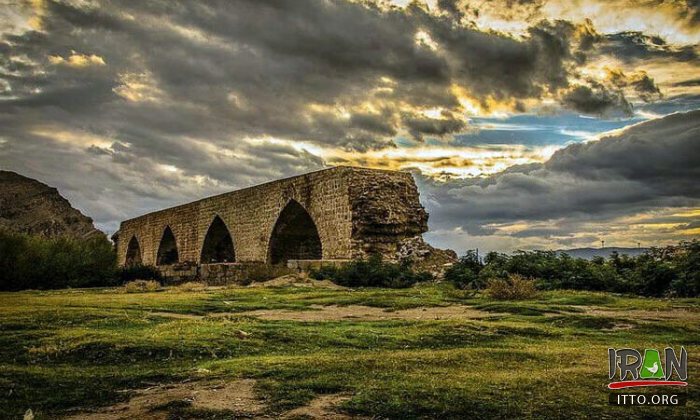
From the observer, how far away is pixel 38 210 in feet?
156

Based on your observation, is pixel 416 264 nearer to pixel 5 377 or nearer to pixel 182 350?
pixel 182 350

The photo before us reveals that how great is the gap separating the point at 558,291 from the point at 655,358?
7159mm

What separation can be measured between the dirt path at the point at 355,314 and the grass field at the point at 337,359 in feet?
0.12

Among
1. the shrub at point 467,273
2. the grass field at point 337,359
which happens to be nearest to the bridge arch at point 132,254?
the shrub at point 467,273

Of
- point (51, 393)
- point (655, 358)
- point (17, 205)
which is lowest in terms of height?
point (51, 393)

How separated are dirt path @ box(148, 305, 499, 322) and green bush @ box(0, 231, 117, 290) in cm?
923

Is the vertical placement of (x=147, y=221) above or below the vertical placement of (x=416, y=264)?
above

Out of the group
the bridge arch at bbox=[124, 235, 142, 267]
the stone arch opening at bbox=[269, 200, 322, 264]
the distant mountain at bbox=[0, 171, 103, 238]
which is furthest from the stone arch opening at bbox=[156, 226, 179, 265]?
the stone arch opening at bbox=[269, 200, 322, 264]

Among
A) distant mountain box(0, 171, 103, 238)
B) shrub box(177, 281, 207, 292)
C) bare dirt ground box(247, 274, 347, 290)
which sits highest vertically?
distant mountain box(0, 171, 103, 238)

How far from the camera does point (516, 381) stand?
3.35 m

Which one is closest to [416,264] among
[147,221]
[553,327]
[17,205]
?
[553,327]

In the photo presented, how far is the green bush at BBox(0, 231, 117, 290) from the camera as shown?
14.2 meters

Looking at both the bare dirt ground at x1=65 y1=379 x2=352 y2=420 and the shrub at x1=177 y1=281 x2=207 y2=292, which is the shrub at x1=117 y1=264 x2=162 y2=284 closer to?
the shrub at x1=177 y1=281 x2=207 y2=292

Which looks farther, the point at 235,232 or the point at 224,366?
the point at 235,232
